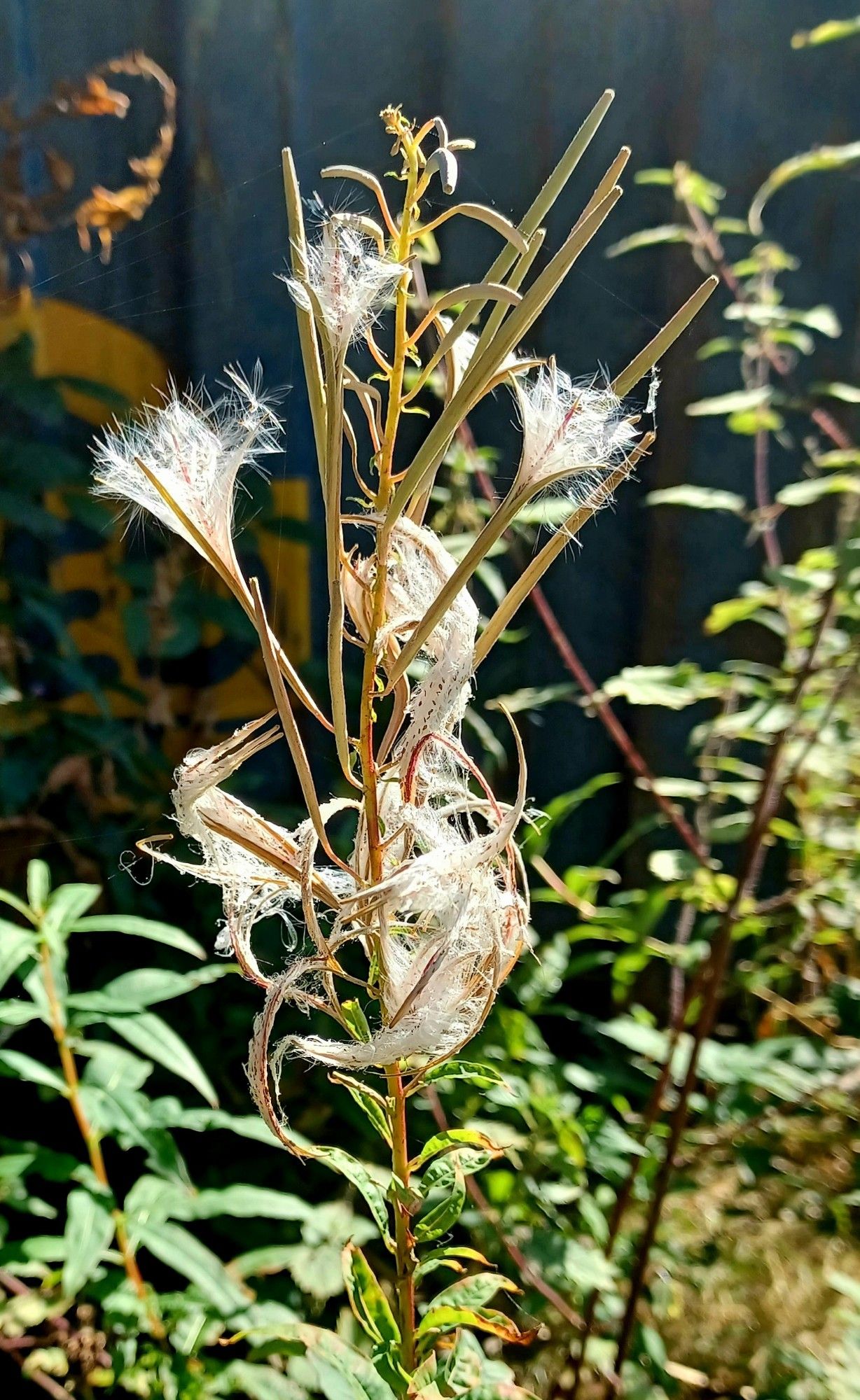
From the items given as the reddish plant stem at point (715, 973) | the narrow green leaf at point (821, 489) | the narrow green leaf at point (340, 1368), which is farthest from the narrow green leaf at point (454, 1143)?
the narrow green leaf at point (821, 489)

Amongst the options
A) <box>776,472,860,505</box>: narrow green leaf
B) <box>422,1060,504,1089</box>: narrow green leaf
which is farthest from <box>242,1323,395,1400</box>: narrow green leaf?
<box>776,472,860,505</box>: narrow green leaf

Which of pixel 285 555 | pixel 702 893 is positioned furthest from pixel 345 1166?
pixel 285 555

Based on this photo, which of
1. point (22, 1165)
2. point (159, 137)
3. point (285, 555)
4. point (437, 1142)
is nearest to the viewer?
point (437, 1142)

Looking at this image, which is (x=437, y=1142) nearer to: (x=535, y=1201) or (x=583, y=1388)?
(x=535, y=1201)

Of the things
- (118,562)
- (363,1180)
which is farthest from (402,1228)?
(118,562)

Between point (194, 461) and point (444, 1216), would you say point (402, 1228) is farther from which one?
point (194, 461)

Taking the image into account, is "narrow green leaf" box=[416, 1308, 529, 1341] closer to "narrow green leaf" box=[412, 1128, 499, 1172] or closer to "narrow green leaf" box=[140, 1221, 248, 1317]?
"narrow green leaf" box=[412, 1128, 499, 1172]

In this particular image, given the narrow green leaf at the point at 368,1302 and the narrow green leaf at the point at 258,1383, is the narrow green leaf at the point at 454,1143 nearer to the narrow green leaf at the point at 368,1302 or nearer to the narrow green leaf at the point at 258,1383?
the narrow green leaf at the point at 368,1302
